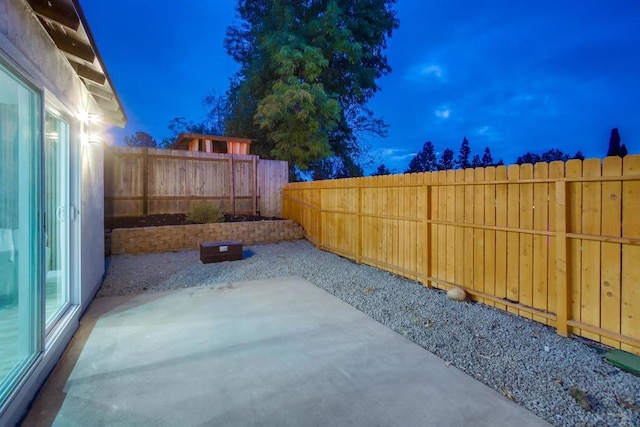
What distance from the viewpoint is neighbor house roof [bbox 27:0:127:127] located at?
2.09m

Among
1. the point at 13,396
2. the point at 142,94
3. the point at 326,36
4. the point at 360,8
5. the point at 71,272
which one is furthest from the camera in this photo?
the point at 142,94

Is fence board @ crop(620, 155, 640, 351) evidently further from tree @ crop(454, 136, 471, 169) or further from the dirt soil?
tree @ crop(454, 136, 471, 169)

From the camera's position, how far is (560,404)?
1.97 m

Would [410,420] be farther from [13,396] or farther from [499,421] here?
[13,396]

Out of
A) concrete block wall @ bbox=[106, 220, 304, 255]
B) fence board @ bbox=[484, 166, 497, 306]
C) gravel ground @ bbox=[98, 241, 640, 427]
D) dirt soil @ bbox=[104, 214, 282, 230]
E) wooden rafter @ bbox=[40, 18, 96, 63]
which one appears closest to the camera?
gravel ground @ bbox=[98, 241, 640, 427]

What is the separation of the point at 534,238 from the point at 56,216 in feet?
14.8

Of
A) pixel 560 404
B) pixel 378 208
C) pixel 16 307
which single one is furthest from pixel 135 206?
pixel 560 404

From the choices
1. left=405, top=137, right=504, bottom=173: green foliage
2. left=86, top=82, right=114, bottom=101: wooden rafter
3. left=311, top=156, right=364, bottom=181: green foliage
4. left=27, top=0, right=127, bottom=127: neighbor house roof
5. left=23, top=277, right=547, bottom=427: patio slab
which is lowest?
left=23, top=277, right=547, bottom=427: patio slab

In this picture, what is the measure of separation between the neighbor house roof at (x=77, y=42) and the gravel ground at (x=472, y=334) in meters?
2.49

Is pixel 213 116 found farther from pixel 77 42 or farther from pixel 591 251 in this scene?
pixel 591 251

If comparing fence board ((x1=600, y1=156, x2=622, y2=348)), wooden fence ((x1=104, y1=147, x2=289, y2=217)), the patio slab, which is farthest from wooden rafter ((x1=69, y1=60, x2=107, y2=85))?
wooden fence ((x1=104, y1=147, x2=289, y2=217))

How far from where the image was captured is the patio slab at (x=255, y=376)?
185cm

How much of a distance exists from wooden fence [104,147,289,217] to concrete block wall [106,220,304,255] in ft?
5.77

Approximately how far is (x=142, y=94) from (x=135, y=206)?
3414 inches
